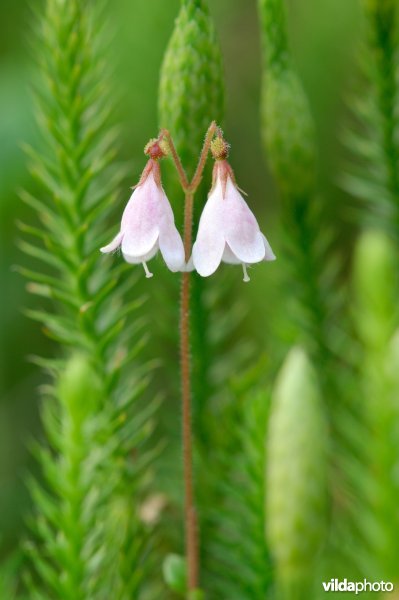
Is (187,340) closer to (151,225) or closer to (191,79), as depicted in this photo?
(151,225)

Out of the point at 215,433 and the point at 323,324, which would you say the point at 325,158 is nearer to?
the point at 323,324

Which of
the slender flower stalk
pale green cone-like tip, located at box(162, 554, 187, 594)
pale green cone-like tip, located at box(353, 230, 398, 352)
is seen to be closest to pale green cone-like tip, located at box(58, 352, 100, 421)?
the slender flower stalk

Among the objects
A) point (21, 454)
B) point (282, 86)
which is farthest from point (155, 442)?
point (282, 86)

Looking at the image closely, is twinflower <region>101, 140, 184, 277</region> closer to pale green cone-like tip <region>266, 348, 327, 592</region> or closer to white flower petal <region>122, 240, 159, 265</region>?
white flower petal <region>122, 240, 159, 265</region>

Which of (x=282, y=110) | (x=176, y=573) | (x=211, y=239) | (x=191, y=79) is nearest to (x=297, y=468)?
(x=211, y=239)

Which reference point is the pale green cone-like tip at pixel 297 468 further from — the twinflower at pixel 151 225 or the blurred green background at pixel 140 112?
the blurred green background at pixel 140 112

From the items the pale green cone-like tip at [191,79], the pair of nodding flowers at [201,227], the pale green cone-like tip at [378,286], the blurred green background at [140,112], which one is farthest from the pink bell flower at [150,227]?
the blurred green background at [140,112]
